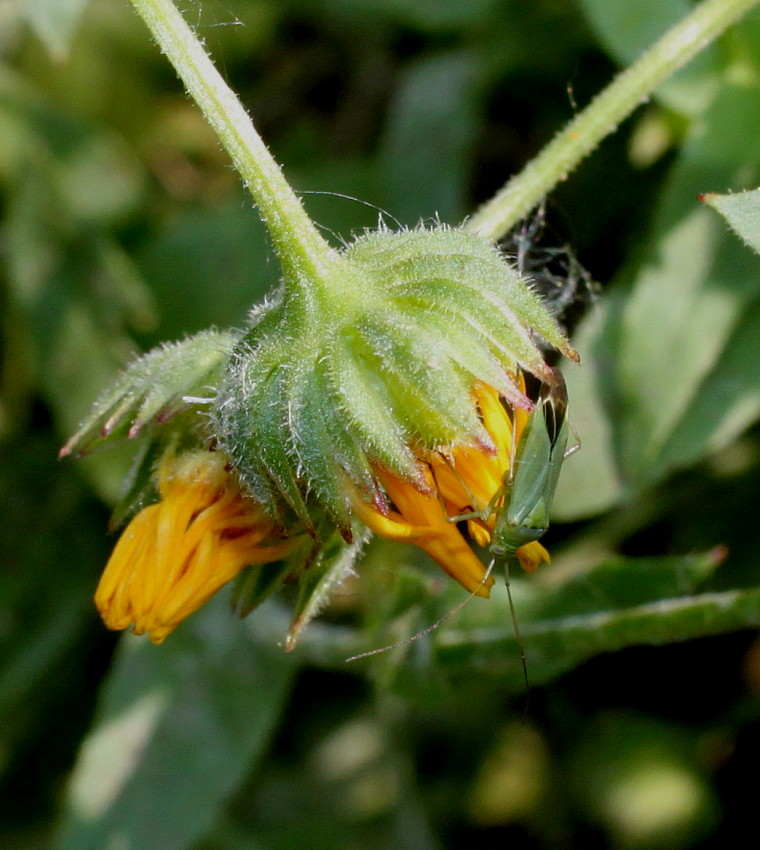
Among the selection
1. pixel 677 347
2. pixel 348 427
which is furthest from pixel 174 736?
pixel 677 347

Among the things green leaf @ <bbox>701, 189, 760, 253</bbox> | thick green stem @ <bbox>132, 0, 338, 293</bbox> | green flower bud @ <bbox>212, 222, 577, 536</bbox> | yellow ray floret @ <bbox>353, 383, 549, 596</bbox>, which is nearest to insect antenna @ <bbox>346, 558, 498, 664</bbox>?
yellow ray floret @ <bbox>353, 383, 549, 596</bbox>

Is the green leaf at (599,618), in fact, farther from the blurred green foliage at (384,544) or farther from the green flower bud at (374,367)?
the green flower bud at (374,367)

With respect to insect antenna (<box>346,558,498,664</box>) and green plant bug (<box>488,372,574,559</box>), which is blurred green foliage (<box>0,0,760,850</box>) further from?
green plant bug (<box>488,372,574,559</box>)

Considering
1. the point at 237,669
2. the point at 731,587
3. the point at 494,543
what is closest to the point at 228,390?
the point at 494,543

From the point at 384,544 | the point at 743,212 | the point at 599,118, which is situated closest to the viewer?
the point at 743,212

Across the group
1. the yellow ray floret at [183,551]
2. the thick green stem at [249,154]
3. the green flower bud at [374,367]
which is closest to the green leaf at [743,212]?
the green flower bud at [374,367]

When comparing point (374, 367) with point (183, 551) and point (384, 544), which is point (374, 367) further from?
point (384, 544)
